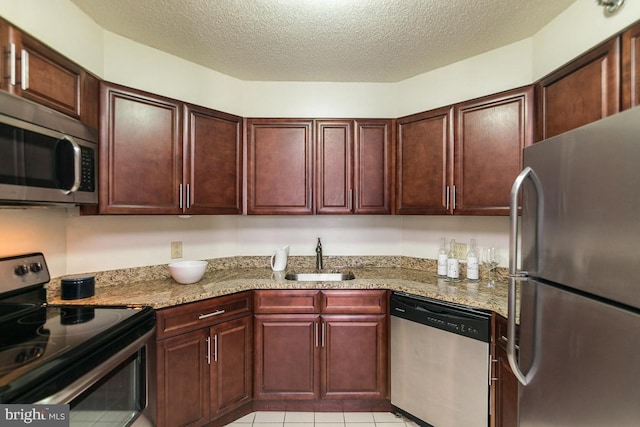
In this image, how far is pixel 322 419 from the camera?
6.60 ft

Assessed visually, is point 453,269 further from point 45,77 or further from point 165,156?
point 45,77

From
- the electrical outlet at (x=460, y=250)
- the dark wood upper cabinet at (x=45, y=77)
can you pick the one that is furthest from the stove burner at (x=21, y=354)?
the electrical outlet at (x=460, y=250)

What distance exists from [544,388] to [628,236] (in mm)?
561

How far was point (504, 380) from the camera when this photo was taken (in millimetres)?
1471

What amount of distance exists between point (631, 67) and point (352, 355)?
199cm

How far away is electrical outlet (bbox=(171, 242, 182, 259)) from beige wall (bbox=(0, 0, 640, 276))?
0.04 m

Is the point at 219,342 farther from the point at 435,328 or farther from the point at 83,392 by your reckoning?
the point at 435,328

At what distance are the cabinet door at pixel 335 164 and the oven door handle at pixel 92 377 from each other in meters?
1.42

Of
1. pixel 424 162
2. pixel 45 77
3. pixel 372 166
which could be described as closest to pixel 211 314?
pixel 45 77

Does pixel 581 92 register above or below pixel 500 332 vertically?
above

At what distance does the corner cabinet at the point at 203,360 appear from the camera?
1630 mm

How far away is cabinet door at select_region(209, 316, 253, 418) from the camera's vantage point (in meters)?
1.84

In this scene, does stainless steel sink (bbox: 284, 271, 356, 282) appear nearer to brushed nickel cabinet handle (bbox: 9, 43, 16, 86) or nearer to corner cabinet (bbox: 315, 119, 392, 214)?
corner cabinet (bbox: 315, 119, 392, 214)

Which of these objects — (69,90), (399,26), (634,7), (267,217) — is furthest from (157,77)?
(634,7)
